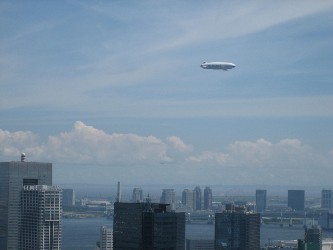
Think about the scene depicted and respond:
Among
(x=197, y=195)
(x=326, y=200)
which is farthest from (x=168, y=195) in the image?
(x=326, y=200)

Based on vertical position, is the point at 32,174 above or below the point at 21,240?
above

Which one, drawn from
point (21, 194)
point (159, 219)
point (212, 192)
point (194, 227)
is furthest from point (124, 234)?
point (212, 192)

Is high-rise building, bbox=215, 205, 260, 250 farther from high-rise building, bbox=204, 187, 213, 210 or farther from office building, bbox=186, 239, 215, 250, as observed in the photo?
high-rise building, bbox=204, 187, 213, 210

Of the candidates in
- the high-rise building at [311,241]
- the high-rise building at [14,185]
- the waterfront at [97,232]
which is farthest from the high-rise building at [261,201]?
the high-rise building at [14,185]

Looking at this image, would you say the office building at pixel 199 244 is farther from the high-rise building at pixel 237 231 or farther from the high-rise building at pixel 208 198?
the high-rise building at pixel 208 198

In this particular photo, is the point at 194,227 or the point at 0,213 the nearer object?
the point at 0,213

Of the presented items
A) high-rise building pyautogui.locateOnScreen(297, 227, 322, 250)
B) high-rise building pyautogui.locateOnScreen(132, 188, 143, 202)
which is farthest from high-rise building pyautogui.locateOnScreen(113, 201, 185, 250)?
high-rise building pyautogui.locateOnScreen(132, 188, 143, 202)

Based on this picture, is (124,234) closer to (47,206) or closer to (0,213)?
(47,206)
